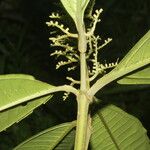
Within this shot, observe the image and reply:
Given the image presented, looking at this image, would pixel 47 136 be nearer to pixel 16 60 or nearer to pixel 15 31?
pixel 16 60

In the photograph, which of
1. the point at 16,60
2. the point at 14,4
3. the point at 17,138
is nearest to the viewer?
the point at 17,138

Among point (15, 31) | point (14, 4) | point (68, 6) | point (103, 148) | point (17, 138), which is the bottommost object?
point (17, 138)

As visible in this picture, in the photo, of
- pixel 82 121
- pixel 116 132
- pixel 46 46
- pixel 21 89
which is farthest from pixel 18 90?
pixel 46 46

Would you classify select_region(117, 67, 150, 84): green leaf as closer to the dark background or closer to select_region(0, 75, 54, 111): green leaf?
select_region(0, 75, 54, 111): green leaf

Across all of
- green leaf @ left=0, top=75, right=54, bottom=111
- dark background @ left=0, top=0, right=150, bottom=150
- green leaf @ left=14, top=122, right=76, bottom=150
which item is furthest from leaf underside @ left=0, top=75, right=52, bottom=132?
dark background @ left=0, top=0, right=150, bottom=150

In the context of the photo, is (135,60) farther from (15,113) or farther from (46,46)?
(46,46)

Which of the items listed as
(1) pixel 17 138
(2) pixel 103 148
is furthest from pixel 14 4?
(2) pixel 103 148

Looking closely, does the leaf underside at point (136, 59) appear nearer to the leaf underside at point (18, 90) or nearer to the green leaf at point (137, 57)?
the green leaf at point (137, 57)
